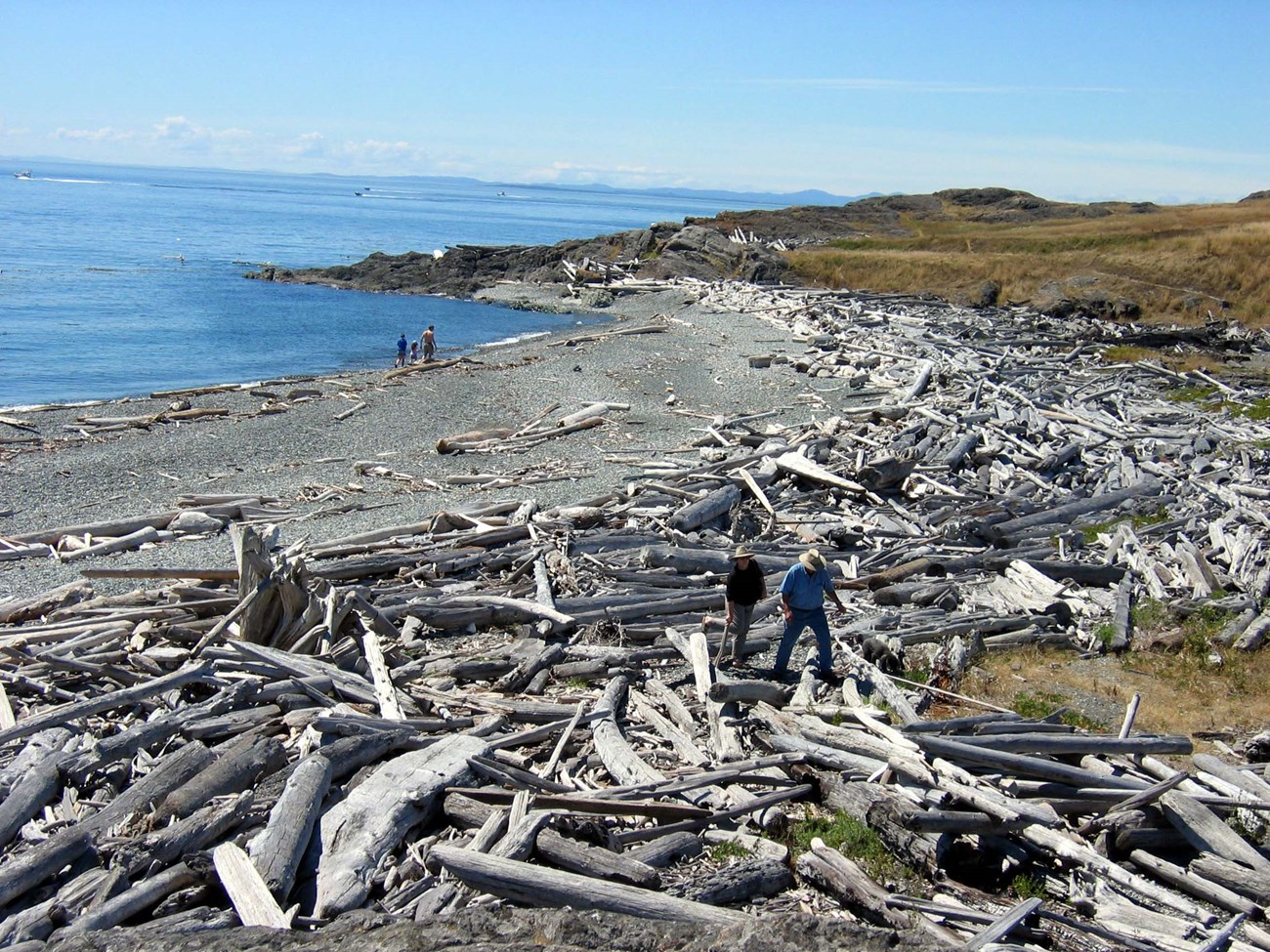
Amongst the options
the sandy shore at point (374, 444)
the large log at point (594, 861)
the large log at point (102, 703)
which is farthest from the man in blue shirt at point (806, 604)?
the sandy shore at point (374, 444)

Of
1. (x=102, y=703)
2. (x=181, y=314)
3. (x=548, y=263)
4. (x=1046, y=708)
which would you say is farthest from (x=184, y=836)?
(x=548, y=263)

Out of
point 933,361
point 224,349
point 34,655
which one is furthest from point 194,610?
point 224,349

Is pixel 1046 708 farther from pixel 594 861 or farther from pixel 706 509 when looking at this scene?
pixel 706 509

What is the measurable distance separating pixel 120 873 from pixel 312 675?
2970 millimetres

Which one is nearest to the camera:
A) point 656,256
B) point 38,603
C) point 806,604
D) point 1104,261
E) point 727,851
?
point 727,851

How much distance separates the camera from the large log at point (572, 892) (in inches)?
233

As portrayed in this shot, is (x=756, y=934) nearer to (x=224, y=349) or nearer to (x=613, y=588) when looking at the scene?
(x=613, y=588)

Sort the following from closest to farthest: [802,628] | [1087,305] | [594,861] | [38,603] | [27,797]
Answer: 1. [594,861]
2. [27,797]
3. [802,628]
4. [38,603]
5. [1087,305]

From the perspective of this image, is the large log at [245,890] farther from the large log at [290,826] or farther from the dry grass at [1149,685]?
the dry grass at [1149,685]

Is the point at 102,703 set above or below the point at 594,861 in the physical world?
below

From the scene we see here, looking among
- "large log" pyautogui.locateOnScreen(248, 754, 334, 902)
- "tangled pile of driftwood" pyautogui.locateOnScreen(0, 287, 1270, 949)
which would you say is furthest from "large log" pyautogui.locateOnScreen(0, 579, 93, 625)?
"large log" pyautogui.locateOnScreen(248, 754, 334, 902)

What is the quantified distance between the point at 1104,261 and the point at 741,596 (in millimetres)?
47252

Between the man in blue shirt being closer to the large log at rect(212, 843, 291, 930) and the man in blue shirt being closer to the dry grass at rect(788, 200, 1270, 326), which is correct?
the large log at rect(212, 843, 291, 930)

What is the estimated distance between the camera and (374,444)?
78.9 feet
